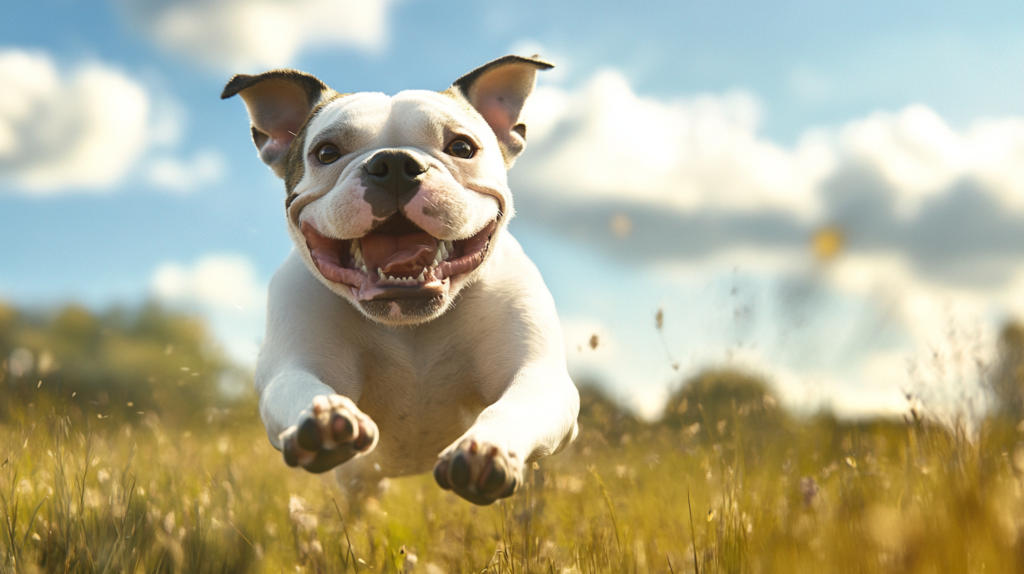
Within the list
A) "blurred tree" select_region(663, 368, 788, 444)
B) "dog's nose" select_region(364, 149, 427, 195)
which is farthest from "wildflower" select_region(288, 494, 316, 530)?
"blurred tree" select_region(663, 368, 788, 444)

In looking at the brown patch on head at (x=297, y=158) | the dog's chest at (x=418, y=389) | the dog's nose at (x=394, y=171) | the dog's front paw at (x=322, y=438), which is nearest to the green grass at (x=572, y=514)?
the dog's chest at (x=418, y=389)

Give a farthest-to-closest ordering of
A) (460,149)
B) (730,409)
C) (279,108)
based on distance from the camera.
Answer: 1. (730,409)
2. (279,108)
3. (460,149)

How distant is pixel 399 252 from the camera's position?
9.95 ft

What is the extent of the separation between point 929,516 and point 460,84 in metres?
3.02

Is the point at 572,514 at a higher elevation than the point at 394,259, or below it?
below

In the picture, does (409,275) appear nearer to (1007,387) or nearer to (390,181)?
(390,181)

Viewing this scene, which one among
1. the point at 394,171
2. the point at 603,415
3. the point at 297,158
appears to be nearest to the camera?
the point at 394,171

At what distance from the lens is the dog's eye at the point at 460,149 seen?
3287mm

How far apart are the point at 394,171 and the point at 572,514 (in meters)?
2.66

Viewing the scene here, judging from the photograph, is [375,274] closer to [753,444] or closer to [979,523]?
[979,523]

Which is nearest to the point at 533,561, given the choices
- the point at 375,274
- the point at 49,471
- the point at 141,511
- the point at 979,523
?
the point at 375,274

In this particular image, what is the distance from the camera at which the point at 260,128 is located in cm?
378

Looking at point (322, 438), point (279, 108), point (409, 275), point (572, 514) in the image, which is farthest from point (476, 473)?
point (279, 108)

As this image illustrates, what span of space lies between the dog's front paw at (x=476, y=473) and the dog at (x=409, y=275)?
168 mm
